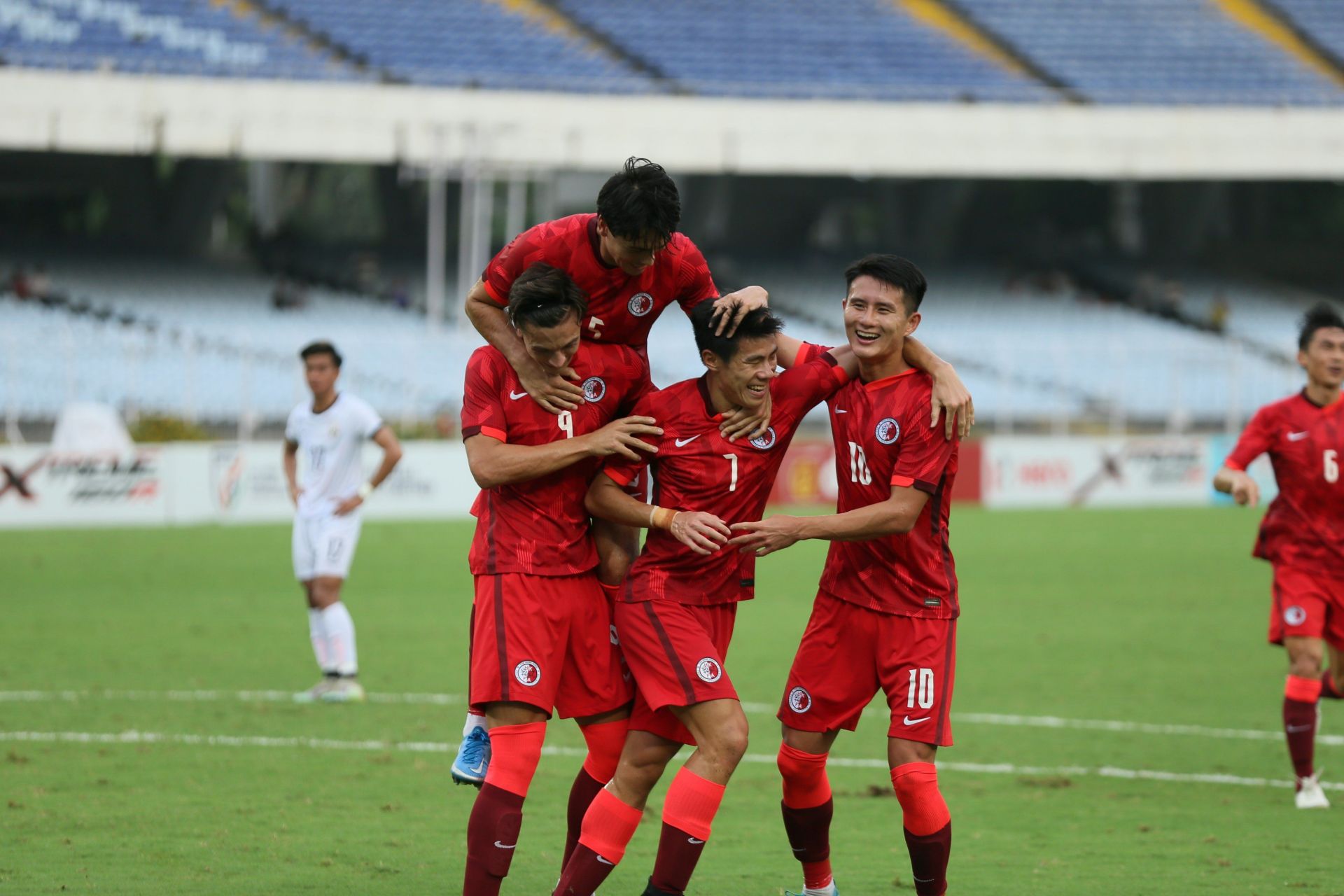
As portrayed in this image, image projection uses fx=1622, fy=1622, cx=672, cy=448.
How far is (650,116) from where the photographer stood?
30344mm

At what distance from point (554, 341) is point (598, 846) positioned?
5.43ft

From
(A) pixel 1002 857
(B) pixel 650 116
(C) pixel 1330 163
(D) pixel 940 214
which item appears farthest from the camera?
(D) pixel 940 214

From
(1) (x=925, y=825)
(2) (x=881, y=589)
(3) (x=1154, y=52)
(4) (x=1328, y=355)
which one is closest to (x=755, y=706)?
(4) (x=1328, y=355)

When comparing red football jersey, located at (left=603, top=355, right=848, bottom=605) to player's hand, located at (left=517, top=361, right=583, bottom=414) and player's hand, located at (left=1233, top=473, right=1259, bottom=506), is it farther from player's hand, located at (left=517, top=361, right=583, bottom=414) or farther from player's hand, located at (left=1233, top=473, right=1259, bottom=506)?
player's hand, located at (left=1233, top=473, right=1259, bottom=506)

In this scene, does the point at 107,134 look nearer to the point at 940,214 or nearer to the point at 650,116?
the point at 650,116

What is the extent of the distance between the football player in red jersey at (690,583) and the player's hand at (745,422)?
0.08 feet

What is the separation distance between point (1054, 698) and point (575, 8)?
87.0ft

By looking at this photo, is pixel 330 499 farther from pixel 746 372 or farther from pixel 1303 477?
pixel 1303 477

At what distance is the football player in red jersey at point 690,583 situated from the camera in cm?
527

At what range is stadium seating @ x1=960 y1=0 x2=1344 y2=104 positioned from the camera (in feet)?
112

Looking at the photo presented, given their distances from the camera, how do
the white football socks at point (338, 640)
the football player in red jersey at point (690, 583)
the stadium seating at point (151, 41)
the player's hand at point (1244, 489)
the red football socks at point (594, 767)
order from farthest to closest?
the stadium seating at point (151, 41) → the white football socks at point (338, 640) → the player's hand at point (1244, 489) → the red football socks at point (594, 767) → the football player in red jersey at point (690, 583)

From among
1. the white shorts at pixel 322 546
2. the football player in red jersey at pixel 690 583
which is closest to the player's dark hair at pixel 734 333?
the football player in red jersey at pixel 690 583

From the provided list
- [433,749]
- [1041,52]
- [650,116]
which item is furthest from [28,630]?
[1041,52]

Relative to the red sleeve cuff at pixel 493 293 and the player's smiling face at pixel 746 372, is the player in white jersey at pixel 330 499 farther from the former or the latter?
the player's smiling face at pixel 746 372
